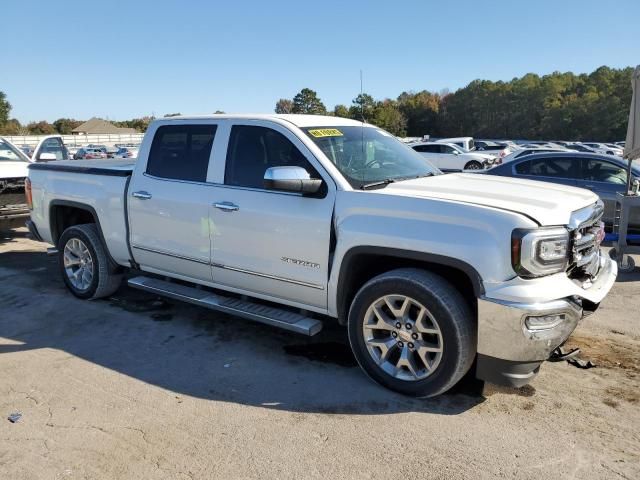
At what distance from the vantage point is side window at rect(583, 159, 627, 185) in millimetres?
9281

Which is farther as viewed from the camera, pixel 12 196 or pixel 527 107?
pixel 527 107

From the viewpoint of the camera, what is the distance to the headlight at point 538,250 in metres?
3.15

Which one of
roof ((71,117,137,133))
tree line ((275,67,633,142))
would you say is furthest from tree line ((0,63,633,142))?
roof ((71,117,137,133))

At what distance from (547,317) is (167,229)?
327cm

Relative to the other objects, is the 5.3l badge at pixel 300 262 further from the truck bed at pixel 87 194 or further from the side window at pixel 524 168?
the side window at pixel 524 168

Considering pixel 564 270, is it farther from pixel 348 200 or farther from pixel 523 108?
pixel 523 108

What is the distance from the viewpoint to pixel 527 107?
87688 millimetres

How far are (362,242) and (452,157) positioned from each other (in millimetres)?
22067

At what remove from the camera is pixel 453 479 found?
281cm

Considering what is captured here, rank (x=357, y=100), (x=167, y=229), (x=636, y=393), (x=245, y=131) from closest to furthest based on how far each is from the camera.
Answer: (x=636, y=393) < (x=245, y=131) < (x=167, y=229) < (x=357, y=100)

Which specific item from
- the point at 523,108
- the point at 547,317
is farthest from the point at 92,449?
the point at 523,108

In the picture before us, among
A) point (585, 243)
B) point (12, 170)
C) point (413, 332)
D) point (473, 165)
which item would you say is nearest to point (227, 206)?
point (413, 332)

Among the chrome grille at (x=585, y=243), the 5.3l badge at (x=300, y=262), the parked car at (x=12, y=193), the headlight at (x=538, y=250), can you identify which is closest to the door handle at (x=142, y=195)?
the 5.3l badge at (x=300, y=262)

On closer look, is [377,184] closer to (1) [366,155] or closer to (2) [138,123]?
(1) [366,155]
